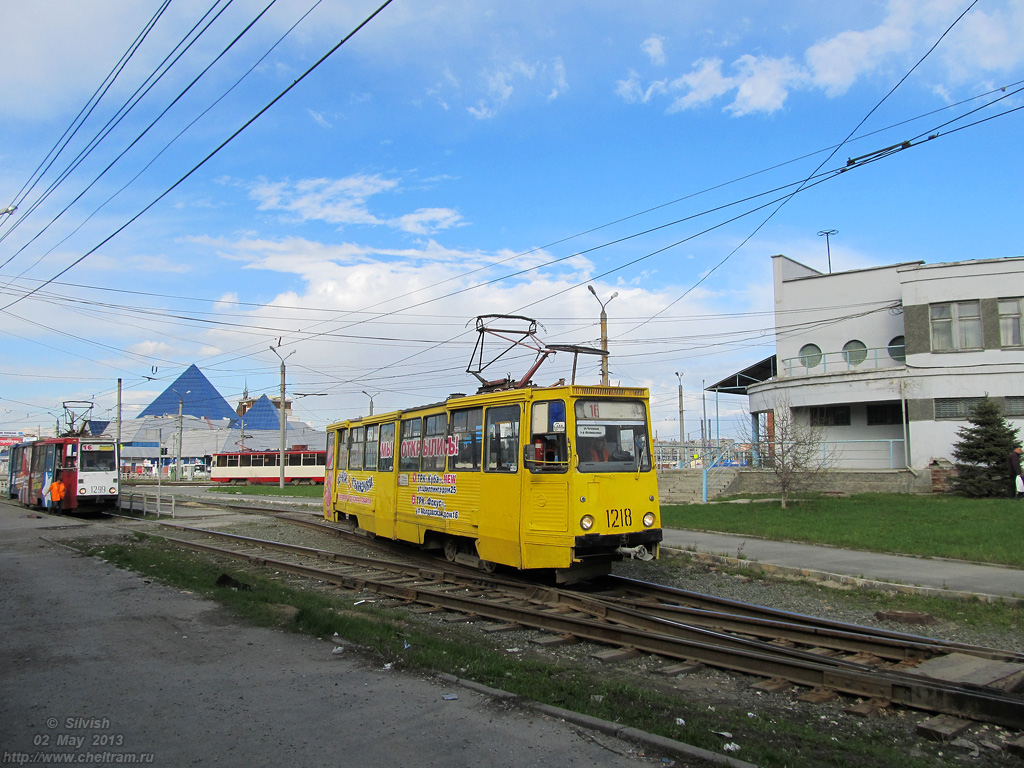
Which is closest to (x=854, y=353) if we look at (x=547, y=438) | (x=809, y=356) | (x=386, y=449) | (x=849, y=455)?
(x=809, y=356)

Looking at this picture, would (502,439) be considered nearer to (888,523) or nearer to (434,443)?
(434,443)

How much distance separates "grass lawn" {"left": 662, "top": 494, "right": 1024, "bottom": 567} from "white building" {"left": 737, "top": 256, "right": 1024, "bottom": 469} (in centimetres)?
394

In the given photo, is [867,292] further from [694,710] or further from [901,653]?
[694,710]

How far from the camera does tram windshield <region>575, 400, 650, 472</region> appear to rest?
1019 centimetres

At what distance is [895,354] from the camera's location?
2870 cm

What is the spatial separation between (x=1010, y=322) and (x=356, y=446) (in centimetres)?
2241

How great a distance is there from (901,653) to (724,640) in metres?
1.66

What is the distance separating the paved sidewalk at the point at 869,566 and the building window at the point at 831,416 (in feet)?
54.2

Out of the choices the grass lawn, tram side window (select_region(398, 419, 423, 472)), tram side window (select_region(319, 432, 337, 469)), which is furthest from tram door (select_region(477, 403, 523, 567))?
tram side window (select_region(319, 432, 337, 469))

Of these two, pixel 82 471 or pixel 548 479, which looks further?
pixel 82 471

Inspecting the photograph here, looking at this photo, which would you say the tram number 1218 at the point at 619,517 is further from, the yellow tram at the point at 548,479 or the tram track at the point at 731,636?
the tram track at the point at 731,636

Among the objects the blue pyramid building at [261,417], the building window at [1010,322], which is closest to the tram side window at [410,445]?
the building window at [1010,322]

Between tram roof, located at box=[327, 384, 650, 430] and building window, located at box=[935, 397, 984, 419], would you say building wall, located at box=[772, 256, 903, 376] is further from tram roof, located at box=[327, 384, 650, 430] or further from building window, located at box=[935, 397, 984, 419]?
tram roof, located at box=[327, 384, 650, 430]

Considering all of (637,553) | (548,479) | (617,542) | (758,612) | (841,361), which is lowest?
(758,612)
